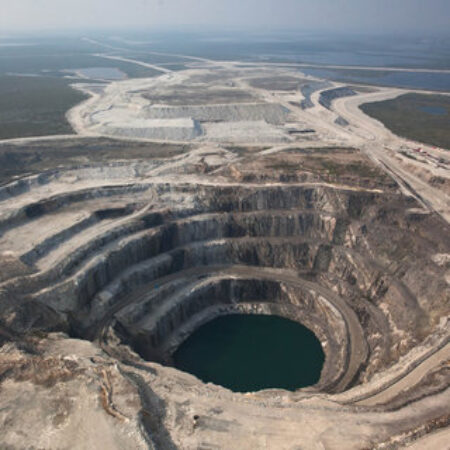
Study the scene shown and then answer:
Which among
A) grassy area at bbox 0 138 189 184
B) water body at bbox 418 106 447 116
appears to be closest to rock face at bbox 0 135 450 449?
grassy area at bbox 0 138 189 184

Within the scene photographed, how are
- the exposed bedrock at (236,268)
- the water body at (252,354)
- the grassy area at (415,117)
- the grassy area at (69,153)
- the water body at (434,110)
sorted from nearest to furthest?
the water body at (252,354)
the exposed bedrock at (236,268)
the grassy area at (69,153)
the grassy area at (415,117)
the water body at (434,110)

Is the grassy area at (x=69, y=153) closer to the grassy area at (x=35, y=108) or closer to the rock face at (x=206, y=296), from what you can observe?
the rock face at (x=206, y=296)

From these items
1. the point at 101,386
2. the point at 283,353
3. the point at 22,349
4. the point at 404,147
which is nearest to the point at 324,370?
the point at 283,353

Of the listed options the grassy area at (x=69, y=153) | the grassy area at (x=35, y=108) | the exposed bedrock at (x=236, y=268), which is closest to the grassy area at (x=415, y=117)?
the exposed bedrock at (x=236, y=268)

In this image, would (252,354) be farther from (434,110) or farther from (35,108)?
(434,110)

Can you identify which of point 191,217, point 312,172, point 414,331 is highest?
point 312,172

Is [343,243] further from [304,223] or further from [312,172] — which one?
[312,172]

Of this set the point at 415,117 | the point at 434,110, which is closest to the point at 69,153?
the point at 415,117
